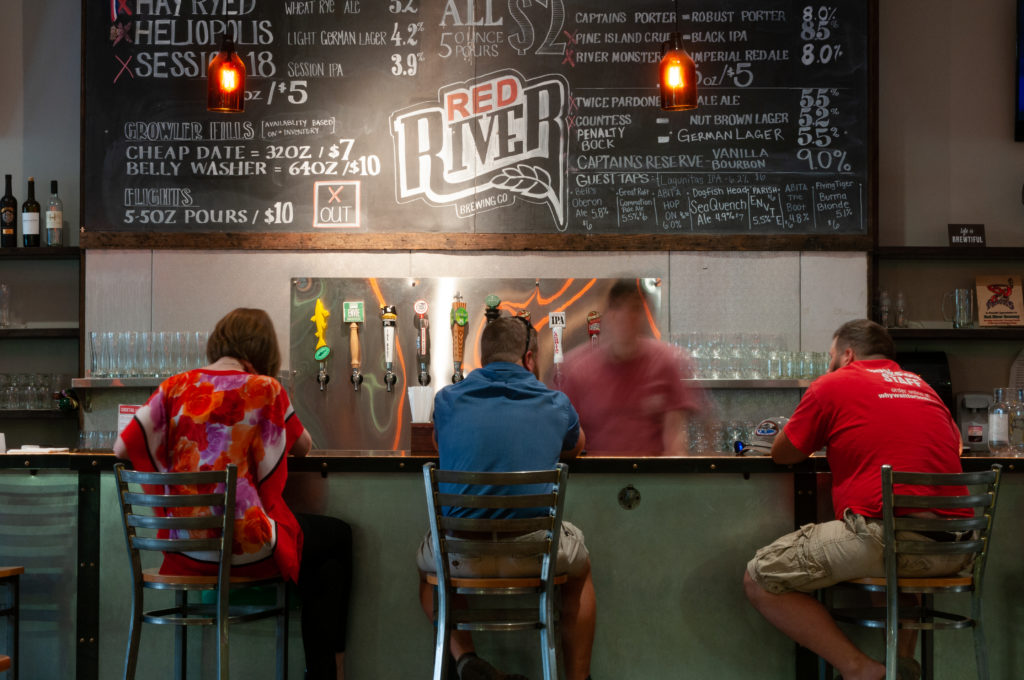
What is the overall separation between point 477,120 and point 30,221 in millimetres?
2468

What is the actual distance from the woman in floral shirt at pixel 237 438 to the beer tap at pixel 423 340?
2.07 metres

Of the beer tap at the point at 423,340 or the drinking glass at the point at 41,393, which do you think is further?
the drinking glass at the point at 41,393

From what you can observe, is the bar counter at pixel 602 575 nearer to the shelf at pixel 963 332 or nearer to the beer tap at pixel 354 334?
the beer tap at pixel 354 334

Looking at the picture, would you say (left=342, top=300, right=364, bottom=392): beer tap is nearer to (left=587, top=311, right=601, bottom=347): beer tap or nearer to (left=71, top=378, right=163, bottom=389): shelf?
(left=71, top=378, right=163, bottom=389): shelf

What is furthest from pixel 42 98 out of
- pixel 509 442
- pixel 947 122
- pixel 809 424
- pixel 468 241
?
pixel 947 122

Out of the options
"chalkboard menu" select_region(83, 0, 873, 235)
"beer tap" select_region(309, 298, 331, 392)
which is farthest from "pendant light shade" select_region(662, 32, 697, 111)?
"beer tap" select_region(309, 298, 331, 392)

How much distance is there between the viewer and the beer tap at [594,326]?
527 centimetres

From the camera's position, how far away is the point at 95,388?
17.3 ft

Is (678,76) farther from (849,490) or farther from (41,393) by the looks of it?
(41,393)

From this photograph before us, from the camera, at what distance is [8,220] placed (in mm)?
5645

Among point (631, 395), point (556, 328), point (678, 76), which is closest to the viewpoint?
point (678, 76)

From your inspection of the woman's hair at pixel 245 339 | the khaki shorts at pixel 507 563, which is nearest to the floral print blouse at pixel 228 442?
the woman's hair at pixel 245 339

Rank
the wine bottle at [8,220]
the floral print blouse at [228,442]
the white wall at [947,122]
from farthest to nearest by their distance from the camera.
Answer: the white wall at [947,122] → the wine bottle at [8,220] → the floral print blouse at [228,442]

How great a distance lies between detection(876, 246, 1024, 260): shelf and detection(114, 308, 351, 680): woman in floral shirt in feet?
11.9
